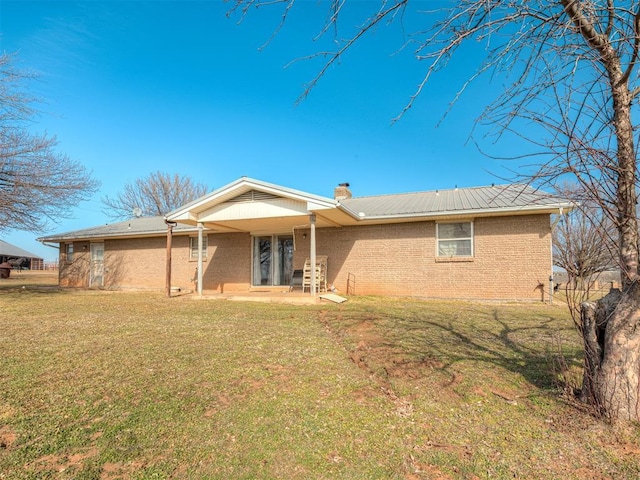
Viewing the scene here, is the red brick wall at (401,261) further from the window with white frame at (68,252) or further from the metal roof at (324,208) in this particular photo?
the window with white frame at (68,252)

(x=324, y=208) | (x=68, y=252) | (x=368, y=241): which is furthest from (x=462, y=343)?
(x=68, y=252)

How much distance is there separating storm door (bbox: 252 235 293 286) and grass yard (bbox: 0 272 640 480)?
7.97 m

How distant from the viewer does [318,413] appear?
3227 millimetres

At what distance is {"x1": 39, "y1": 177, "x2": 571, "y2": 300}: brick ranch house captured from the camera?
35.5 ft

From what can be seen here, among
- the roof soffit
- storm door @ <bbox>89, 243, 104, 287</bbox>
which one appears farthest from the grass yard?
storm door @ <bbox>89, 243, 104, 287</bbox>

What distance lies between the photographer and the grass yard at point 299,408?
245cm

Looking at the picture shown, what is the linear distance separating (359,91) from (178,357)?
454 centimetres

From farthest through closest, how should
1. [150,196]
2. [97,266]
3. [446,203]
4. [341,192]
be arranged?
[150,196] < [97,266] < [341,192] < [446,203]

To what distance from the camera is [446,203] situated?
1251cm

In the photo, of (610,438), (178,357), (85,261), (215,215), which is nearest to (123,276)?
(85,261)

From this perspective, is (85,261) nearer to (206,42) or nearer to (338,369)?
(206,42)

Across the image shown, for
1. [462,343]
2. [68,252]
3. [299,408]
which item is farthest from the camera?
[68,252]

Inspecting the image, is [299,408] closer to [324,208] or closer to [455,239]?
[324,208]

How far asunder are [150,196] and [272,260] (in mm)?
24978
